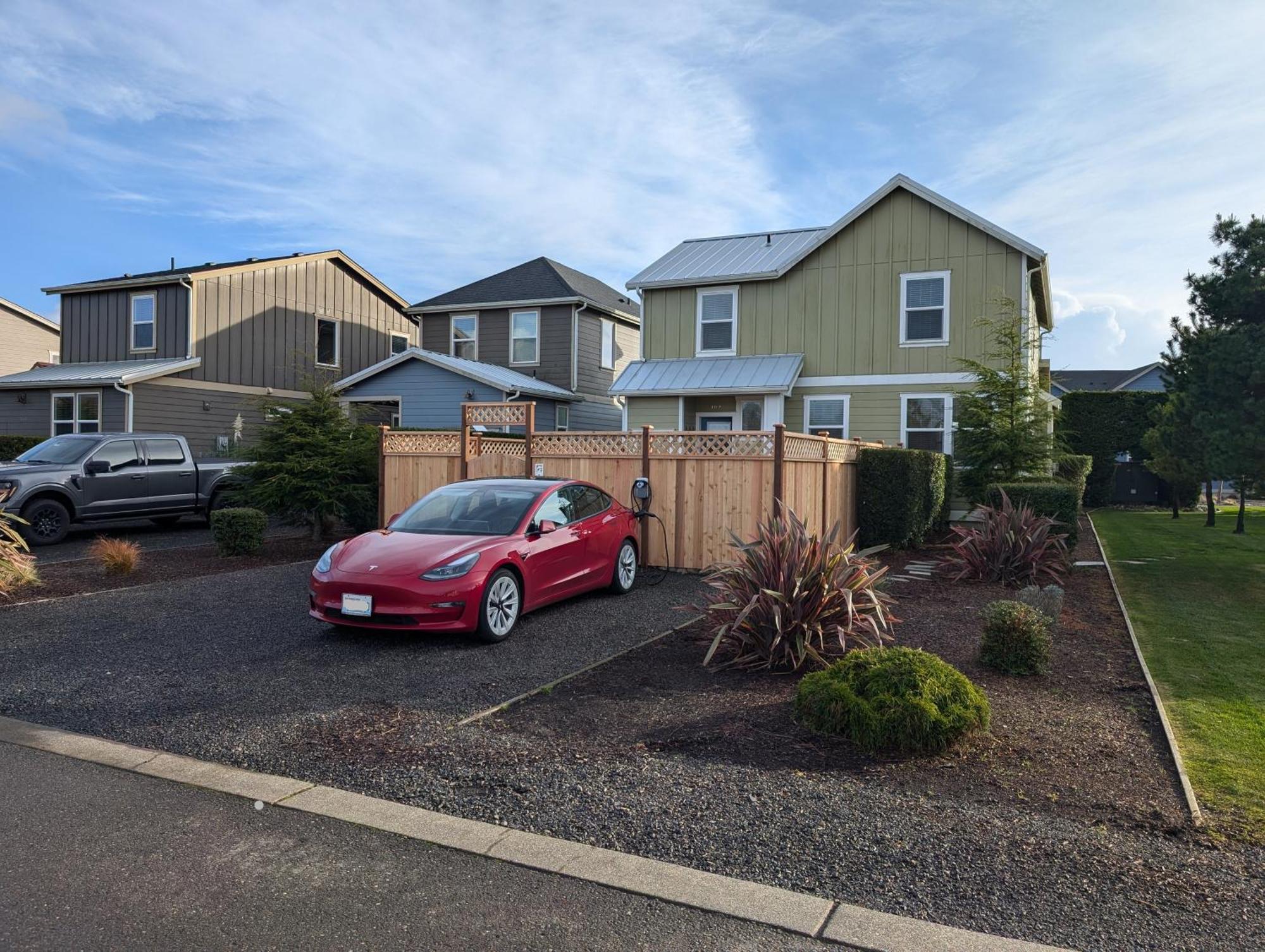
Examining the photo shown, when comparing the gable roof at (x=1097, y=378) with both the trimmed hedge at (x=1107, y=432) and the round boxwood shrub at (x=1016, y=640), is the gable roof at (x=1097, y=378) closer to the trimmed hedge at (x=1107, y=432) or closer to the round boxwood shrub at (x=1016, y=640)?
the trimmed hedge at (x=1107, y=432)

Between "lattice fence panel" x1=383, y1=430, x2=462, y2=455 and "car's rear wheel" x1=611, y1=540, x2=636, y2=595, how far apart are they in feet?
13.0

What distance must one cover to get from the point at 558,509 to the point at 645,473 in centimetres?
280

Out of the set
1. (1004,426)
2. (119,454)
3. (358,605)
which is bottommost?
(358,605)

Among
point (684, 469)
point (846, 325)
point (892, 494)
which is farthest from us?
point (846, 325)

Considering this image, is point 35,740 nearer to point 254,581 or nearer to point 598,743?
point 598,743

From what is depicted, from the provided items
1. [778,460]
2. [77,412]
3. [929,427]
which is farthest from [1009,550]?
[77,412]

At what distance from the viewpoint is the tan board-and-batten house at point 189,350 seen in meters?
21.9

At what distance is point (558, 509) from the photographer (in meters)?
8.82

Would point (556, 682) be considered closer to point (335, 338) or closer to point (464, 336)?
point (464, 336)

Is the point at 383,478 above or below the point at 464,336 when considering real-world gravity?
below

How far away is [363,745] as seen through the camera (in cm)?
490

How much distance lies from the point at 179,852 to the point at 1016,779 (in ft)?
12.6

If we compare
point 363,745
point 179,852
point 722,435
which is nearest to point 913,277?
point 722,435

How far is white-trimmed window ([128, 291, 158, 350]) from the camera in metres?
23.4
